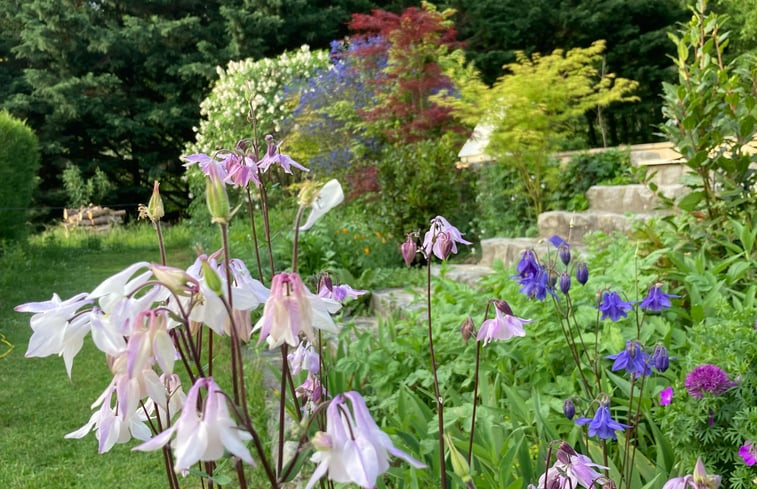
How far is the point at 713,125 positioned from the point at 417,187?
3378 millimetres

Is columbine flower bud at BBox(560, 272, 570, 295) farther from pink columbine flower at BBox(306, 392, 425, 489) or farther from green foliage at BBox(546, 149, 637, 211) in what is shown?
green foliage at BBox(546, 149, 637, 211)

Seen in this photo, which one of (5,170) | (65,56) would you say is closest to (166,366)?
(5,170)

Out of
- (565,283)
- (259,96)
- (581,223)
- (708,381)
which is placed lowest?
(581,223)

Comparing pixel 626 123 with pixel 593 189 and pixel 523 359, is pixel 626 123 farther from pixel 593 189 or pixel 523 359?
pixel 523 359

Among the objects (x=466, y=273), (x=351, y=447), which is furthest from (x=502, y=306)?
(x=466, y=273)

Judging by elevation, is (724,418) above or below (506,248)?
above

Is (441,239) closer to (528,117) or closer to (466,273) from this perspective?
(466,273)

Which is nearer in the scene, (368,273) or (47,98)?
(368,273)

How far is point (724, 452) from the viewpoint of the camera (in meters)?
1.62

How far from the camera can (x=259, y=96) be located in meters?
10.1

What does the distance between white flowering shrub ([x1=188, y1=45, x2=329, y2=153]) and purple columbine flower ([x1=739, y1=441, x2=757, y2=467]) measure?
9.00 m

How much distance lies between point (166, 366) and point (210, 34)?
14590 mm

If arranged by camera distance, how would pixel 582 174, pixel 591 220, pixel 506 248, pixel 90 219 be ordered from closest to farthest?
pixel 506 248 < pixel 591 220 < pixel 582 174 < pixel 90 219

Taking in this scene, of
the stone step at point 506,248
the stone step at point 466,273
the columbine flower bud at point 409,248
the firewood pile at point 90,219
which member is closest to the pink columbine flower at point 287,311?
the columbine flower bud at point 409,248
